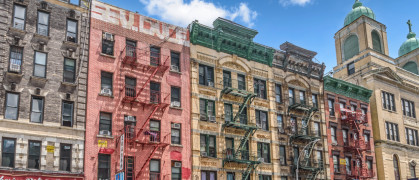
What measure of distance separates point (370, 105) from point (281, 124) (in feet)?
54.6

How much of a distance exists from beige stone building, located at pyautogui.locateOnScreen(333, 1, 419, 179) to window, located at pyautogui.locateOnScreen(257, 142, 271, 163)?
56.0 feet

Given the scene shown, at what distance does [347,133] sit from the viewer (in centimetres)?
5203

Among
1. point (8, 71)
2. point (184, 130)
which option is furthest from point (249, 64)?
point (8, 71)

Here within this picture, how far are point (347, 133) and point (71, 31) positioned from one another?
3172cm

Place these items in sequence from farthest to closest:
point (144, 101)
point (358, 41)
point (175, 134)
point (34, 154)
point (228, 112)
Answer: point (358, 41) → point (228, 112) → point (175, 134) → point (144, 101) → point (34, 154)

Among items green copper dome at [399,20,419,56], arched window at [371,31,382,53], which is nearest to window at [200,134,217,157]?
arched window at [371,31,382,53]

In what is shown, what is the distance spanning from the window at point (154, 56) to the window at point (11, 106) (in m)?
11.2

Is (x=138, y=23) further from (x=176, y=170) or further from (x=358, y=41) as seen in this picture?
(x=358, y=41)

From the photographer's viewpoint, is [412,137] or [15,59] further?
[412,137]

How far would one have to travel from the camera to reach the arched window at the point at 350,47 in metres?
61.1

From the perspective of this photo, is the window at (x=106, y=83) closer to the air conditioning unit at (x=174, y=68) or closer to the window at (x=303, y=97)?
the air conditioning unit at (x=174, y=68)

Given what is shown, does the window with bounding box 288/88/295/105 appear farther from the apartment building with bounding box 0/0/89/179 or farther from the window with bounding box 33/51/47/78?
the window with bounding box 33/51/47/78

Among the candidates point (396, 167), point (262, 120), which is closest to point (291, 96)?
point (262, 120)

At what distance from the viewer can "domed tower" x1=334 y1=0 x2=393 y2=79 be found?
2327 inches
